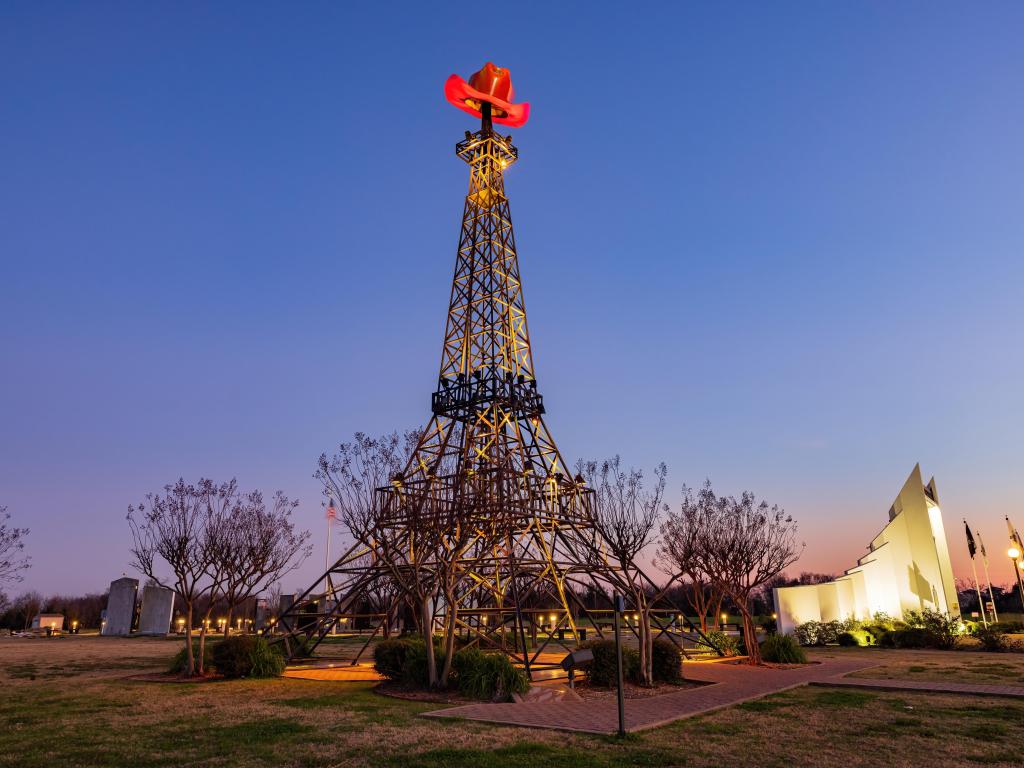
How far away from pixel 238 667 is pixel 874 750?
17144 millimetres

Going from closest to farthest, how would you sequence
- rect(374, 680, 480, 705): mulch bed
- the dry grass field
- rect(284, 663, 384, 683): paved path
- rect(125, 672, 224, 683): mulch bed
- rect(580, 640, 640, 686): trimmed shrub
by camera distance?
the dry grass field
rect(374, 680, 480, 705): mulch bed
rect(580, 640, 640, 686): trimmed shrub
rect(125, 672, 224, 683): mulch bed
rect(284, 663, 384, 683): paved path

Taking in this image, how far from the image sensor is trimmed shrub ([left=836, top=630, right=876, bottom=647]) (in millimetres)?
30484

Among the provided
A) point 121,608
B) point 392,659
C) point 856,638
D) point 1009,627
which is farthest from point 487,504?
point 121,608

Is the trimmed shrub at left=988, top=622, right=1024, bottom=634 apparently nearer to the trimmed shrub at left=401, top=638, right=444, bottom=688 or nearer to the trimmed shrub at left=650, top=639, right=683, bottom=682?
the trimmed shrub at left=650, top=639, right=683, bottom=682

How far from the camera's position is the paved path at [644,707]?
38.2ft

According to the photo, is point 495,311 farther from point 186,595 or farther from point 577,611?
point 186,595

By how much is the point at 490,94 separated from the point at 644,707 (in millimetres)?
28796

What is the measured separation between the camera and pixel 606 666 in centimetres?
1656

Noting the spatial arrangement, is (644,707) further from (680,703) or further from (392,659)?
(392,659)

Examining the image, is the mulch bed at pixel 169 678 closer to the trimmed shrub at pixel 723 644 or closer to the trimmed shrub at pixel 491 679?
the trimmed shrub at pixel 491 679

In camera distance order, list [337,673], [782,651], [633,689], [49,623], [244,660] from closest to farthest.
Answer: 1. [633,689]
2. [244,660]
3. [337,673]
4. [782,651]
5. [49,623]

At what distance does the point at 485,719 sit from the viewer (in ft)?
39.7

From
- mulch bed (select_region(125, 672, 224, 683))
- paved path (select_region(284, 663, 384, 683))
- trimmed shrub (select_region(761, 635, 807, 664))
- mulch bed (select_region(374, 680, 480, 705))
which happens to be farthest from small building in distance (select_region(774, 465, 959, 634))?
mulch bed (select_region(125, 672, 224, 683))

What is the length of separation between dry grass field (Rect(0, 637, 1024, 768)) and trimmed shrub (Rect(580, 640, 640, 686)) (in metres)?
3.54
